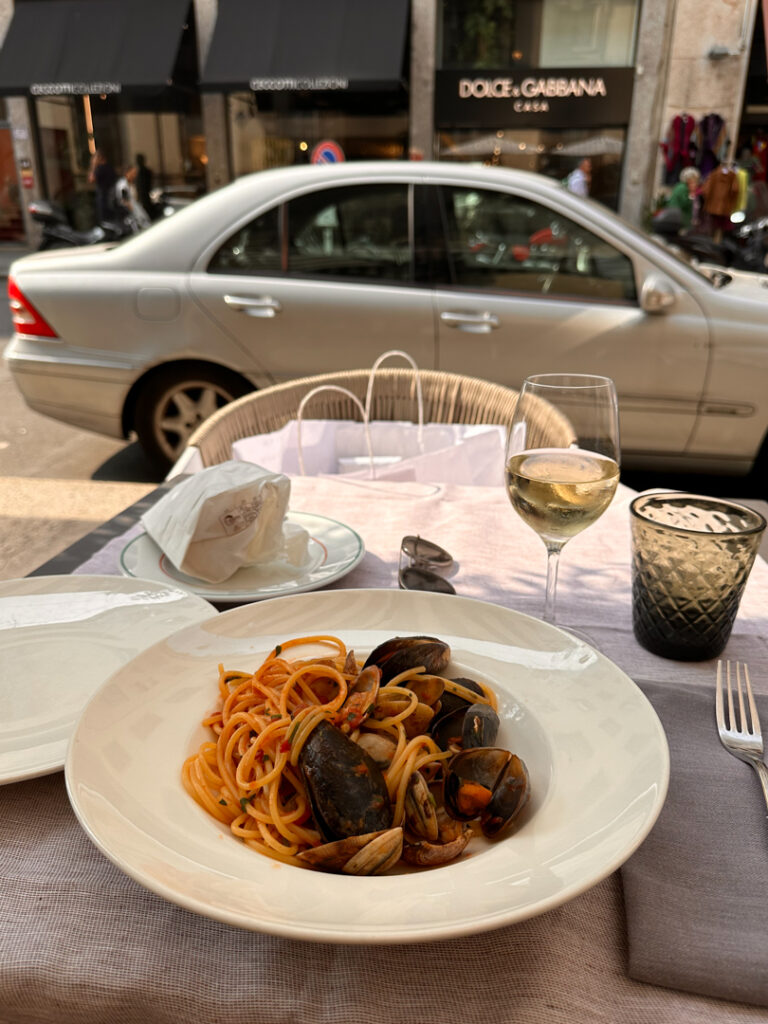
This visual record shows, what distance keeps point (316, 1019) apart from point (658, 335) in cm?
358

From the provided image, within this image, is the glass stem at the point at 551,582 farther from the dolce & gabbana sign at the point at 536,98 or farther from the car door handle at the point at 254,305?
the dolce & gabbana sign at the point at 536,98

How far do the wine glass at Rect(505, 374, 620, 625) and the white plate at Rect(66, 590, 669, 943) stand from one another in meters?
0.16

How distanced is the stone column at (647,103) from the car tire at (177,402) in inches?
409

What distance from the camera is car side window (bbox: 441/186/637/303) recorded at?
3.79m

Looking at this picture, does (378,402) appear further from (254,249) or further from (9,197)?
(9,197)

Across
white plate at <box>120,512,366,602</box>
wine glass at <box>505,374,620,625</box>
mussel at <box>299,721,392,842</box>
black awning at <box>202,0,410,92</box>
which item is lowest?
white plate at <box>120,512,366,602</box>

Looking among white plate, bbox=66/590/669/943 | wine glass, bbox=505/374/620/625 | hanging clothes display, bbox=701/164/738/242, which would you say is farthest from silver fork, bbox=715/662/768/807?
hanging clothes display, bbox=701/164/738/242

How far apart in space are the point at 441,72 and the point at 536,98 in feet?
5.15

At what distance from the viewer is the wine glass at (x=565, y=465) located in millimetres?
A: 1017

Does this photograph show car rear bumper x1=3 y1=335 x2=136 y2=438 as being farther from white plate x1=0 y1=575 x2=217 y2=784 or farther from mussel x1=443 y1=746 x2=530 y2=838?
mussel x1=443 y1=746 x2=530 y2=838

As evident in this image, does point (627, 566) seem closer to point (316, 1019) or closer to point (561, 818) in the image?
point (561, 818)

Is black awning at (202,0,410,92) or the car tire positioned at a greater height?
black awning at (202,0,410,92)

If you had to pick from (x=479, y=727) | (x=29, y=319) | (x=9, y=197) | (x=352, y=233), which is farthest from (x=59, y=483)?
(x=9, y=197)

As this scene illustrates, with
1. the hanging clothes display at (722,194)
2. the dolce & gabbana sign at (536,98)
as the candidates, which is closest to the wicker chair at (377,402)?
the hanging clothes display at (722,194)
